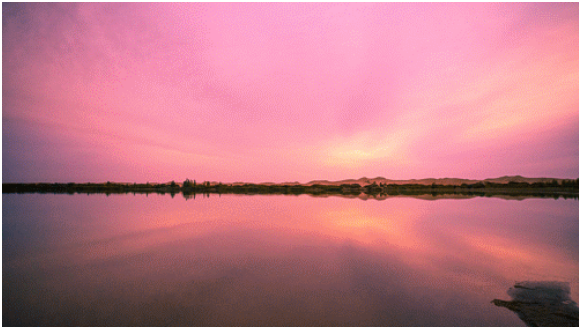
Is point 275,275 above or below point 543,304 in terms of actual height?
below

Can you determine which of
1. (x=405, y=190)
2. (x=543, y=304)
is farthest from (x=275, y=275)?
(x=405, y=190)

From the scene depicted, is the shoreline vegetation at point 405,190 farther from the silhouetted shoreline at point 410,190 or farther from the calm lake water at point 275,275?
the calm lake water at point 275,275

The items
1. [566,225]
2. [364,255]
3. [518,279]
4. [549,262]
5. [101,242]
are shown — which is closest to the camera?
[518,279]

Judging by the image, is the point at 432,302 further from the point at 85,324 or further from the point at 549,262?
the point at 85,324

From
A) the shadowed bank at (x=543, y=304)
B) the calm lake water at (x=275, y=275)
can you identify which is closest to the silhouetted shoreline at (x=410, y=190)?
the calm lake water at (x=275, y=275)

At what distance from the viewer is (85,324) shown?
636 cm

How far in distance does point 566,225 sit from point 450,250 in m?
15.8

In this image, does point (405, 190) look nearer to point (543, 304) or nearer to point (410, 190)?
point (410, 190)

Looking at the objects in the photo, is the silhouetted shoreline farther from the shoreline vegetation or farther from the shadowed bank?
the shadowed bank

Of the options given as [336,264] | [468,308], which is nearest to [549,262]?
[468,308]

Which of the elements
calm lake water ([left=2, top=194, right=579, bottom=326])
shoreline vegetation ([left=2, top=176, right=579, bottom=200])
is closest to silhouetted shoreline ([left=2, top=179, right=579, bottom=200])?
shoreline vegetation ([left=2, top=176, right=579, bottom=200])

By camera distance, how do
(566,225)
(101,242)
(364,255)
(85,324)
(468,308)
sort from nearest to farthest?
(85,324) < (468,308) < (364,255) < (101,242) < (566,225)

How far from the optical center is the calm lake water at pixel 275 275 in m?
6.72

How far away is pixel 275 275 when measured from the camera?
963cm
